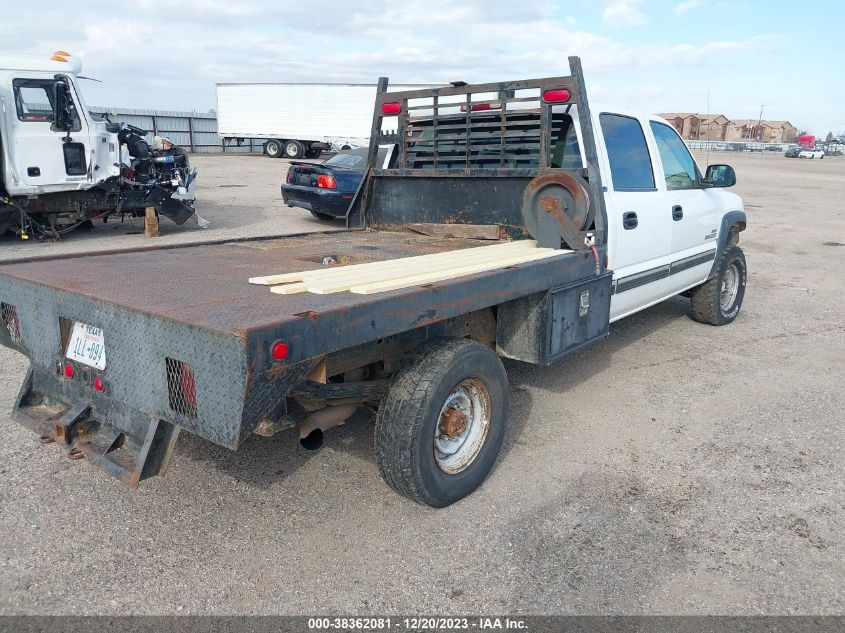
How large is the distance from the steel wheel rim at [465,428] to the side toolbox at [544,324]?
1.60 feet

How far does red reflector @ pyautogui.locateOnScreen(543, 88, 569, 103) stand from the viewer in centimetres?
437

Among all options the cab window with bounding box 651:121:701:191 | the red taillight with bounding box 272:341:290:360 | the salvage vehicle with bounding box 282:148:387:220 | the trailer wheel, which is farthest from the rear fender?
the trailer wheel

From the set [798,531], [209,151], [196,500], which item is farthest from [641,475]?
[209,151]

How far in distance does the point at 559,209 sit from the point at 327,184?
8872 millimetres

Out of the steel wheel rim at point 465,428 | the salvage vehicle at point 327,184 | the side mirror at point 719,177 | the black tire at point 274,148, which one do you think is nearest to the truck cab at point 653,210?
the side mirror at point 719,177

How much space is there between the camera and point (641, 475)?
3725 millimetres

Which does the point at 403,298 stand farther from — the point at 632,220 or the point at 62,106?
the point at 62,106

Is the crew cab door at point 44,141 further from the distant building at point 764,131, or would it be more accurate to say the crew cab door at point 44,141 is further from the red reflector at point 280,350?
the distant building at point 764,131

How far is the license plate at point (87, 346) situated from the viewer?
2.85 m

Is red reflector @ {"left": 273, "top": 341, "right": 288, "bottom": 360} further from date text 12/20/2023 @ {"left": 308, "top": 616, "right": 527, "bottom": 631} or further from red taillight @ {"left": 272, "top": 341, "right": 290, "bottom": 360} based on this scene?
date text 12/20/2023 @ {"left": 308, "top": 616, "right": 527, "bottom": 631}

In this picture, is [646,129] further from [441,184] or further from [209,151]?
[209,151]

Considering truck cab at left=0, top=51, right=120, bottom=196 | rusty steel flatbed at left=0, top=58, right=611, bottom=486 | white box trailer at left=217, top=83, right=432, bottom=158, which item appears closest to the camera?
rusty steel flatbed at left=0, top=58, right=611, bottom=486

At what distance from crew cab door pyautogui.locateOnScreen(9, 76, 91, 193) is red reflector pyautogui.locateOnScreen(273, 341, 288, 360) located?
9584 millimetres

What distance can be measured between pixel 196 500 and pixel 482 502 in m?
1.43
